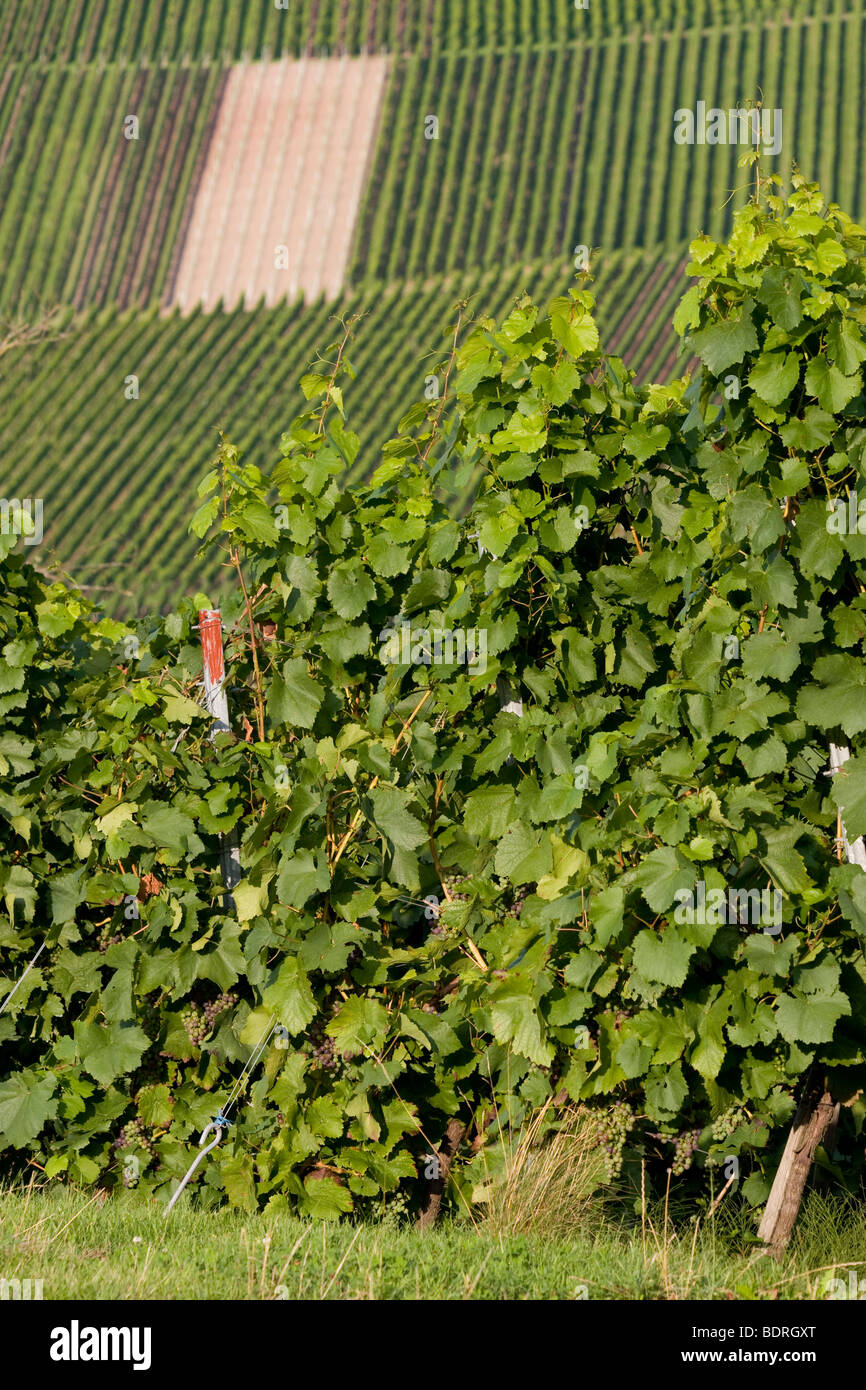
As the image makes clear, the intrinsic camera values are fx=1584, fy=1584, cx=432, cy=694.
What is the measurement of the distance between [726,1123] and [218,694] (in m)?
2.01

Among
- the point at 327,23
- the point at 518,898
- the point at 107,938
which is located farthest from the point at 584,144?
the point at 518,898

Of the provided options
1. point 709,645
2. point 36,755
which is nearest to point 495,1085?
point 709,645

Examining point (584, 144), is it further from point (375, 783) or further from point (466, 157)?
point (375, 783)

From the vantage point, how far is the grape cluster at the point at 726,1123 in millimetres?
4285

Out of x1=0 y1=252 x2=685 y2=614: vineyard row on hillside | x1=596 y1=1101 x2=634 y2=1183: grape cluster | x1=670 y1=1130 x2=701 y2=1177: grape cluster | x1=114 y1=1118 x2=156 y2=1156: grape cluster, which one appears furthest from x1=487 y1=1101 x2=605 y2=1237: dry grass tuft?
x1=0 y1=252 x2=685 y2=614: vineyard row on hillside

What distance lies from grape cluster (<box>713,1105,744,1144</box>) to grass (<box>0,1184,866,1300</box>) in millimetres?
263

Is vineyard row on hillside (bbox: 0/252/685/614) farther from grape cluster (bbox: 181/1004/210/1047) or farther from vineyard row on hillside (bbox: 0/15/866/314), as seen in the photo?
grape cluster (bbox: 181/1004/210/1047)

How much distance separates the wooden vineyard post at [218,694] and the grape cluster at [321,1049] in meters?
0.50

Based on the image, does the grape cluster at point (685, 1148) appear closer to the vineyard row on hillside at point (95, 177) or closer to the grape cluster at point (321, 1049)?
the grape cluster at point (321, 1049)

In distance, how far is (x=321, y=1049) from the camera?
4656 mm

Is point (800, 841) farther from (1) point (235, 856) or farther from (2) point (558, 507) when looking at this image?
(1) point (235, 856)

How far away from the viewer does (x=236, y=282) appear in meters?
19.0

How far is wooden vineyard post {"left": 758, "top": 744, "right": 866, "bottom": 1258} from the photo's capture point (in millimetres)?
4270
